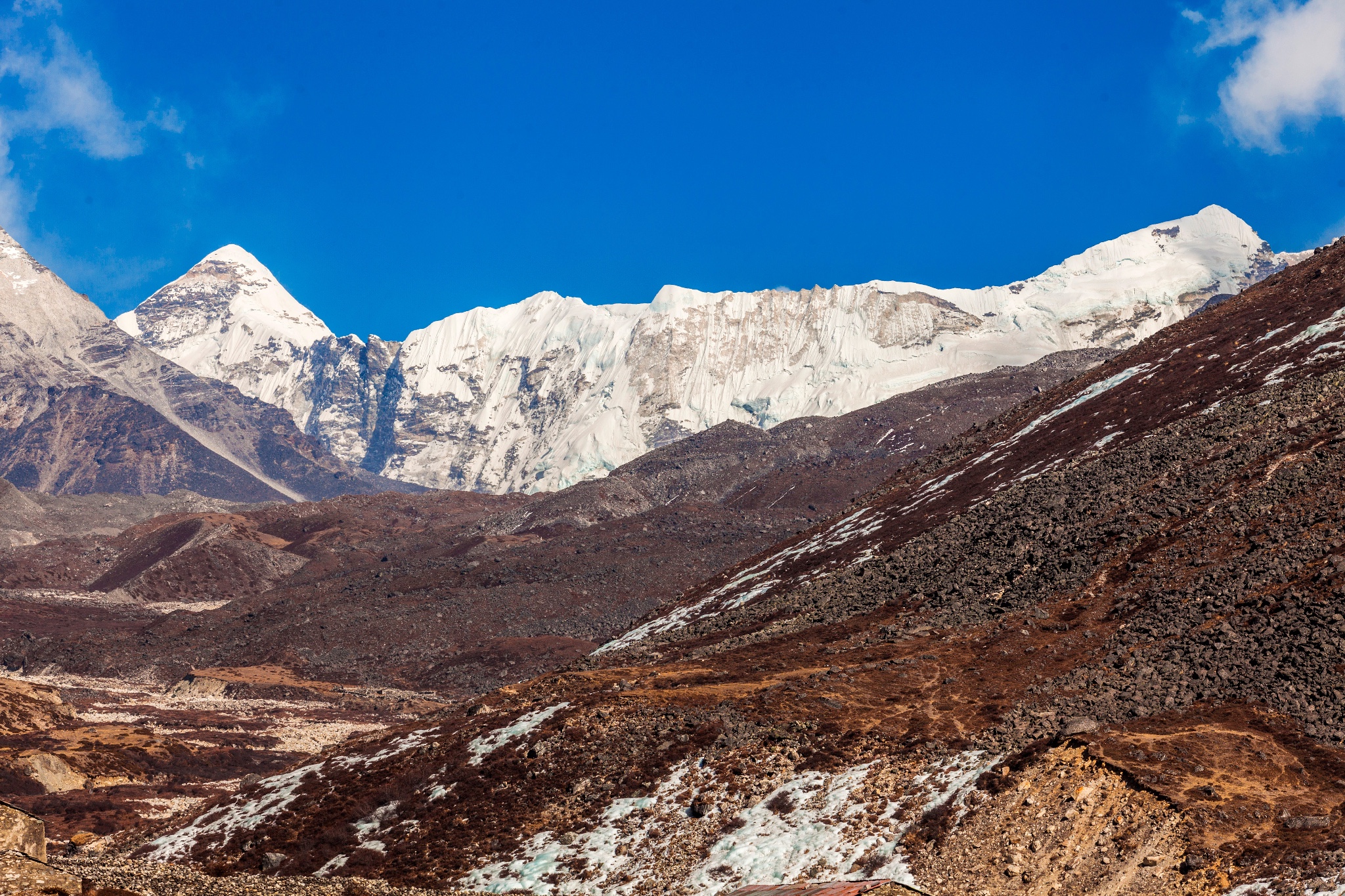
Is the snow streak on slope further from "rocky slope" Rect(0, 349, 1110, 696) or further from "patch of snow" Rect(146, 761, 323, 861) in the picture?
"rocky slope" Rect(0, 349, 1110, 696)

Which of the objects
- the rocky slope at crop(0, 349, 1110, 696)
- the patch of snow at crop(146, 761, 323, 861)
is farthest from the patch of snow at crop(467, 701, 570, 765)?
the rocky slope at crop(0, 349, 1110, 696)

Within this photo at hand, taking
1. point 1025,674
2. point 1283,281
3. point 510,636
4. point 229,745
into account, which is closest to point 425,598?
point 510,636

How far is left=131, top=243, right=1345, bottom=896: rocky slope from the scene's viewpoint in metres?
23.7

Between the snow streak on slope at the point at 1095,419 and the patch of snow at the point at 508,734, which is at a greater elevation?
the snow streak on slope at the point at 1095,419

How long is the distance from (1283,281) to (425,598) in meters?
115

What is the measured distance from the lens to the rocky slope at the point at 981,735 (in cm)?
2367

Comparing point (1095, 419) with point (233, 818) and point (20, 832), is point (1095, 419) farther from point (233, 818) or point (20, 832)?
point (20, 832)

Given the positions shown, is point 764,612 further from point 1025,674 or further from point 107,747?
point 107,747

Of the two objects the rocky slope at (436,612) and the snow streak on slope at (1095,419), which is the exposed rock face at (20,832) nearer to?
the snow streak on slope at (1095,419)

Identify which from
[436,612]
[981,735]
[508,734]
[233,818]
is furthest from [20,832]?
[436,612]

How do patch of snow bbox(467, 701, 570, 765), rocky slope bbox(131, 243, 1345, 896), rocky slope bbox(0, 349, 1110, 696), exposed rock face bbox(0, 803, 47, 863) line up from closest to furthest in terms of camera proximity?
exposed rock face bbox(0, 803, 47, 863), rocky slope bbox(131, 243, 1345, 896), patch of snow bbox(467, 701, 570, 765), rocky slope bbox(0, 349, 1110, 696)

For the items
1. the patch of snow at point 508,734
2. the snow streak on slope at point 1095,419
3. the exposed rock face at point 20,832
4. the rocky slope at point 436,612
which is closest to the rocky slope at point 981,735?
the patch of snow at point 508,734

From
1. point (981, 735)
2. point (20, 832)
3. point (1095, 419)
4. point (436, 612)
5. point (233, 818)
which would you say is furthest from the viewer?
point (436, 612)

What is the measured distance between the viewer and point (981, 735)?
2922cm
